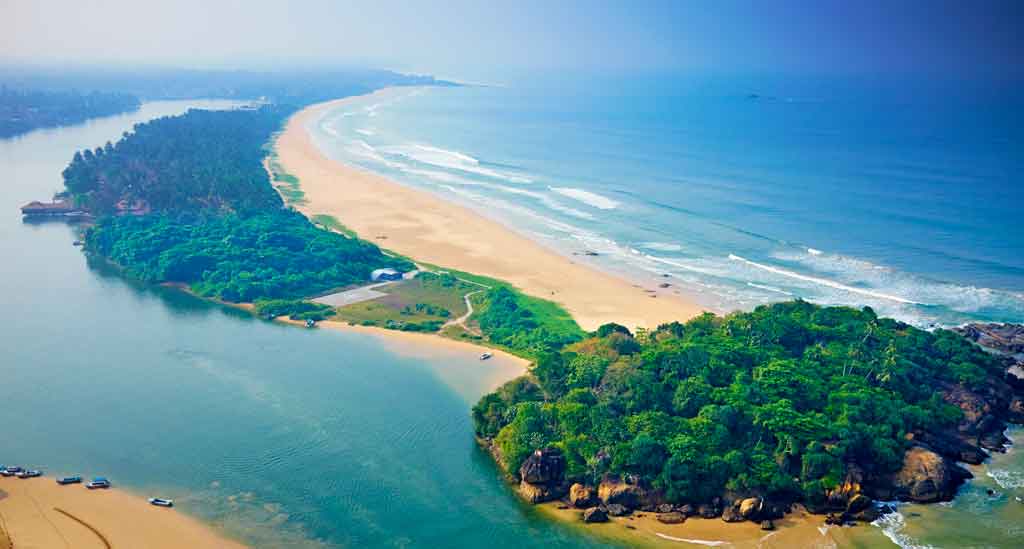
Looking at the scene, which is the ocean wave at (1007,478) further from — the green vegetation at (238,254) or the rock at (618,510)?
the green vegetation at (238,254)

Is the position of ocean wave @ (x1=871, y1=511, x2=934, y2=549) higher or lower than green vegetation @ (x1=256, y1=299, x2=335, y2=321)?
lower

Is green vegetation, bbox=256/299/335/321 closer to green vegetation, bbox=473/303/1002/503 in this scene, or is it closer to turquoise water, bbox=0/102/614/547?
turquoise water, bbox=0/102/614/547

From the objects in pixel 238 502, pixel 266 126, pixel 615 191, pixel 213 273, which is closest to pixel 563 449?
pixel 238 502

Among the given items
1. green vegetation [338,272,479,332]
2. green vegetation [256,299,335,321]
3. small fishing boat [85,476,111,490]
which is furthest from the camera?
green vegetation [256,299,335,321]

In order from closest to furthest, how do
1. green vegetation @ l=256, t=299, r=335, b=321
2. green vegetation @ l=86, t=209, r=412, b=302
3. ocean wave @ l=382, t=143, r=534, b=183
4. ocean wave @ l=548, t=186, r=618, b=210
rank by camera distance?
1. green vegetation @ l=256, t=299, r=335, b=321
2. green vegetation @ l=86, t=209, r=412, b=302
3. ocean wave @ l=548, t=186, r=618, b=210
4. ocean wave @ l=382, t=143, r=534, b=183

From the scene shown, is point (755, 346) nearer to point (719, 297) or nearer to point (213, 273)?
point (719, 297)

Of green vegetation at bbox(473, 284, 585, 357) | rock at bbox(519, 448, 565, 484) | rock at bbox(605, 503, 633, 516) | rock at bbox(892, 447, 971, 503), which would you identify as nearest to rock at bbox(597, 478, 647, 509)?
rock at bbox(605, 503, 633, 516)

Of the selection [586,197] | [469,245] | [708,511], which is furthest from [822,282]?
[708,511]

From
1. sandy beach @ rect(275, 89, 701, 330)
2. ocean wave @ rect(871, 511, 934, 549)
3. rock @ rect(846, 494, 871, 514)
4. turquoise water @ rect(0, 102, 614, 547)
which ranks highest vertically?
sandy beach @ rect(275, 89, 701, 330)

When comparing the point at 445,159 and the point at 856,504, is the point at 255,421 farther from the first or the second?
the point at 445,159
